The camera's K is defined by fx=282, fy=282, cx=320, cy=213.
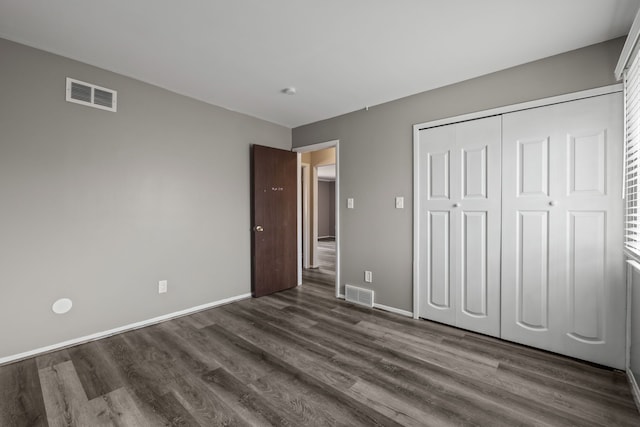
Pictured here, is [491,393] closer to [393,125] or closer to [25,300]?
[393,125]

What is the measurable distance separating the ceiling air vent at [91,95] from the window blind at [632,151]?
3.93 meters

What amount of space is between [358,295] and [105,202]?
2.86m

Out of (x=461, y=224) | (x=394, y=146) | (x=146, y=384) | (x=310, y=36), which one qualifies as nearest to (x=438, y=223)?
(x=461, y=224)

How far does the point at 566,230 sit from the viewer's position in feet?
7.29

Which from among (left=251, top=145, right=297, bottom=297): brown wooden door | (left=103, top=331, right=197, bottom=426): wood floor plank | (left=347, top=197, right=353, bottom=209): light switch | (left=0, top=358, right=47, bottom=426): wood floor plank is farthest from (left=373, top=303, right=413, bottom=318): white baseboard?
(left=0, top=358, right=47, bottom=426): wood floor plank

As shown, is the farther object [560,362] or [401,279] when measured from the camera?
[401,279]

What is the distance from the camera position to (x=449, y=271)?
2.85 meters

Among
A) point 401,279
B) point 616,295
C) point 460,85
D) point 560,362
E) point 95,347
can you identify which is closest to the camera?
point 616,295

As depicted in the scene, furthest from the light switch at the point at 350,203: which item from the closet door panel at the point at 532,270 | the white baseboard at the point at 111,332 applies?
the white baseboard at the point at 111,332

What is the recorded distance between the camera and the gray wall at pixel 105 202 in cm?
219

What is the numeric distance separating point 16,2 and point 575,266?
169 inches

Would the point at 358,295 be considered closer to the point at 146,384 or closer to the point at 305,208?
the point at 146,384

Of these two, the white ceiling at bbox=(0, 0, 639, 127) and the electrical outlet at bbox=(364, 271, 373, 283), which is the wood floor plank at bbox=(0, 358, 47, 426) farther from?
the electrical outlet at bbox=(364, 271, 373, 283)

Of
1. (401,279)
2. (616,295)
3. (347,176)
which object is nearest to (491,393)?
(616,295)
